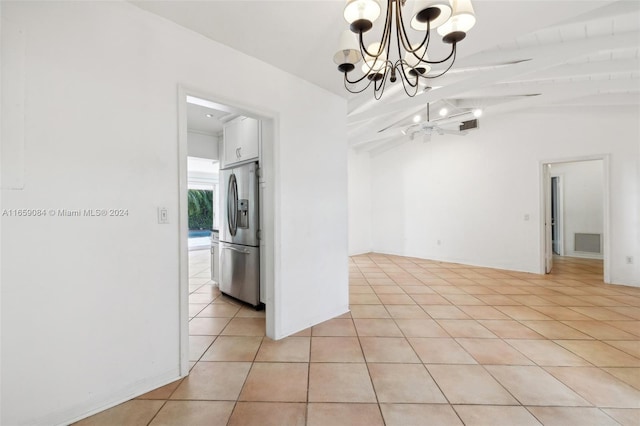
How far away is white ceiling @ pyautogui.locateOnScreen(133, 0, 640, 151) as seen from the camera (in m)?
1.81

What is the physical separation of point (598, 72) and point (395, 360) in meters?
4.19

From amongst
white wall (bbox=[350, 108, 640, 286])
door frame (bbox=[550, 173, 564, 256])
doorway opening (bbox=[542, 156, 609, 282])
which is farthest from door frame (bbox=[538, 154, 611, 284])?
door frame (bbox=[550, 173, 564, 256])

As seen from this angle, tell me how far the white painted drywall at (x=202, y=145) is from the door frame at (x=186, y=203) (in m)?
2.74

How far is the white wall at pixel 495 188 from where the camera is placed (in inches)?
169

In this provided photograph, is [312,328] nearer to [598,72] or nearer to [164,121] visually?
[164,121]

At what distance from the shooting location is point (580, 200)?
258 inches

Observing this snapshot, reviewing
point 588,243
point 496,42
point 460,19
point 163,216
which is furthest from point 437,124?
point 588,243

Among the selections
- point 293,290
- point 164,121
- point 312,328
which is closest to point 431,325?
point 312,328

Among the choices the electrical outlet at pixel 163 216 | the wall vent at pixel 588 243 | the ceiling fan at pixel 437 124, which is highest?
the ceiling fan at pixel 437 124

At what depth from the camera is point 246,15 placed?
1.86m

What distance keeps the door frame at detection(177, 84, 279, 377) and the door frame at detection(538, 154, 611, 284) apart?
5.24m

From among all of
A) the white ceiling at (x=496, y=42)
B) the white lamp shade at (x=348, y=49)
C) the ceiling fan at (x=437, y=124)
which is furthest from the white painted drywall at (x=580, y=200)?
the white lamp shade at (x=348, y=49)

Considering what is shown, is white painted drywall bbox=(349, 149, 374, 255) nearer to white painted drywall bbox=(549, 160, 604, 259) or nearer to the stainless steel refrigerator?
the stainless steel refrigerator

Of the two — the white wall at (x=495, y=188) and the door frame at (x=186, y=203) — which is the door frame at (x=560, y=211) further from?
the door frame at (x=186, y=203)
